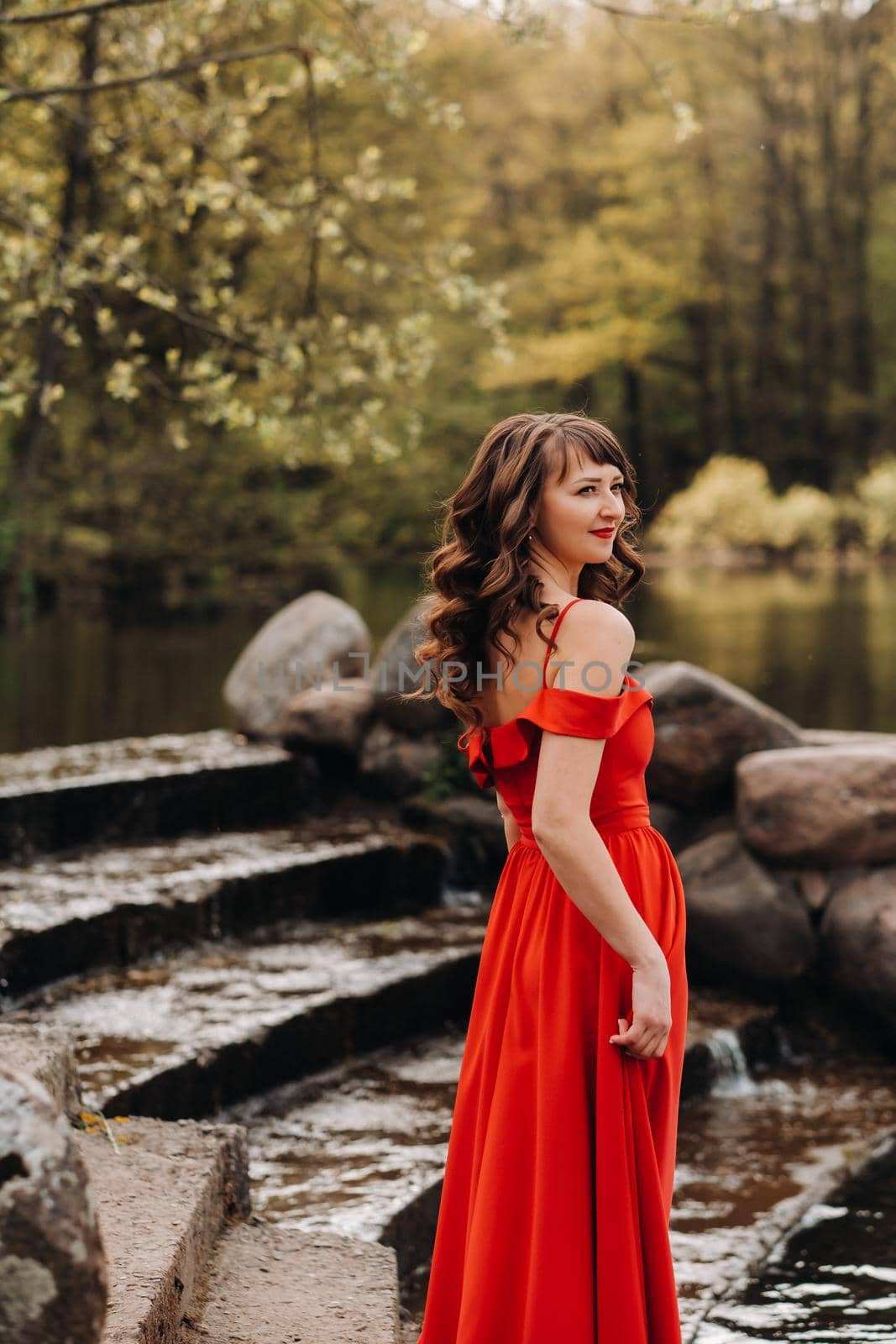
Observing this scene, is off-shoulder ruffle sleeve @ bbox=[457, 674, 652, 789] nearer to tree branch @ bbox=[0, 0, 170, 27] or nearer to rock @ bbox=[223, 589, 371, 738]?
tree branch @ bbox=[0, 0, 170, 27]

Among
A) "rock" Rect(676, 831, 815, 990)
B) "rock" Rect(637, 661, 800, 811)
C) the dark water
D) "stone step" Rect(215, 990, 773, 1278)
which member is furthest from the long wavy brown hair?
the dark water

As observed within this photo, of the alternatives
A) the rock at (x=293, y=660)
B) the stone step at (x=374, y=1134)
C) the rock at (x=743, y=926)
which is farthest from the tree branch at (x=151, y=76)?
the rock at (x=743, y=926)

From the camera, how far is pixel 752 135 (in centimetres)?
3359

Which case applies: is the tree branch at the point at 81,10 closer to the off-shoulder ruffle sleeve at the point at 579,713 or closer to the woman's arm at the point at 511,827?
the woman's arm at the point at 511,827

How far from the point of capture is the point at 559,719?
88.4 inches

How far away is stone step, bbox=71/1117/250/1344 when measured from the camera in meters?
2.61

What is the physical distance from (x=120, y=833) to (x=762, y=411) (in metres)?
31.4

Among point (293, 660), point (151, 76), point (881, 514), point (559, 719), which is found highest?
point (151, 76)

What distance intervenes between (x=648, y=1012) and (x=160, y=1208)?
1.37 meters

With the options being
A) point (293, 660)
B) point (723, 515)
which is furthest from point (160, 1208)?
point (723, 515)

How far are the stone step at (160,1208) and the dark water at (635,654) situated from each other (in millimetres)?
6694

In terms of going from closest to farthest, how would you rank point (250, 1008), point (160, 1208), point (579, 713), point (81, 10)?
point (579, 713)
point (160, 1208)
point (250, 1008)
point (81, 10)

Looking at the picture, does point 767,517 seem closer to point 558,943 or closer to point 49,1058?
point 49,1058

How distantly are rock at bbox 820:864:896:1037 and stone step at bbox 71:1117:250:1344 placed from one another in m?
3.15
